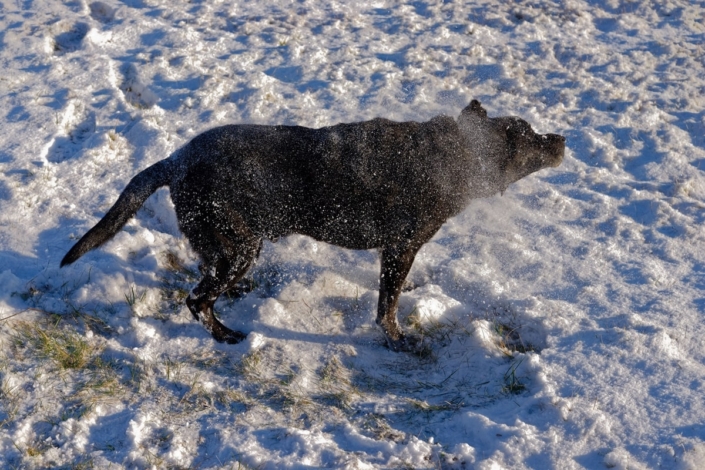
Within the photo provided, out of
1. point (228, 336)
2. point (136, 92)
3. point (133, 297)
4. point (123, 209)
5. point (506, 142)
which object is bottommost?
point (228, 336)

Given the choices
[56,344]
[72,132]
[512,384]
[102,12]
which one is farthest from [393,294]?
[102,12]

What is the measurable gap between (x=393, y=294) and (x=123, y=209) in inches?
73.6

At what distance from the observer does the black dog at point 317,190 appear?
153 inches

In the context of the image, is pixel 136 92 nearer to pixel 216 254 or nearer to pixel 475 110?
pixel 216 254

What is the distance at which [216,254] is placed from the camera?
407 centimetres

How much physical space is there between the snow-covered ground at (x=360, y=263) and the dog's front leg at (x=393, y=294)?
11 cm

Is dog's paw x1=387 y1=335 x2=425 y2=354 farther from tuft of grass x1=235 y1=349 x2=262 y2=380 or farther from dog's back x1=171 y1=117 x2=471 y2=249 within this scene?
tuft of grass x1=235 y1=349 x2=262 y2=380

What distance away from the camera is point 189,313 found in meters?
4.31

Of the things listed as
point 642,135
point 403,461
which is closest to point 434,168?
point 403,461

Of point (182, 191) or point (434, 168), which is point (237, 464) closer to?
point (182, 191)

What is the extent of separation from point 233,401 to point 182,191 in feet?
4.37

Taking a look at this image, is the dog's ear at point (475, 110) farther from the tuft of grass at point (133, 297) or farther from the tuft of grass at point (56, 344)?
the tuft of grass at point (56, 344)

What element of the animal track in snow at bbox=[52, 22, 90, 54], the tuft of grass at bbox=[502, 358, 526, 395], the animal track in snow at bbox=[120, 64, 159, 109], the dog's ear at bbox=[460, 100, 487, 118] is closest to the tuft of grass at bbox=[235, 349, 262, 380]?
the tuft of grass at bbox=[502, 358, 526, 395]

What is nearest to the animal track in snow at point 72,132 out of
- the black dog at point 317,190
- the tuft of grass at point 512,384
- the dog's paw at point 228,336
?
the black dog at point 317,190
